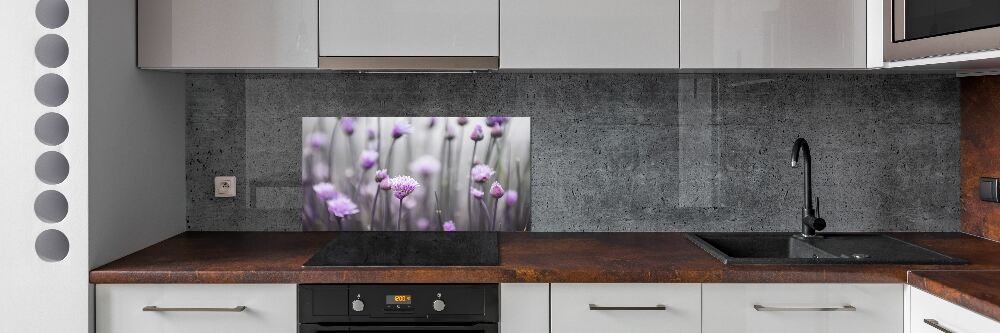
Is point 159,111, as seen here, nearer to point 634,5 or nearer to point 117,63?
point 117,63

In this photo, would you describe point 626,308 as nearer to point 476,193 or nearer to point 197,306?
point 476,193

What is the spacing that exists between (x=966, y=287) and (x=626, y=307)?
76 centimetres

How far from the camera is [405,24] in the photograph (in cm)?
220

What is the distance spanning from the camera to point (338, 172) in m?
2.57

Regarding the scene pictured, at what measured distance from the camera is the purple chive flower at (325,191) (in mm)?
2574

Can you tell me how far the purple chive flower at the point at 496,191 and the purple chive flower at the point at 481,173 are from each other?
0.11 ft

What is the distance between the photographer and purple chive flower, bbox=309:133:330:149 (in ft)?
8.41

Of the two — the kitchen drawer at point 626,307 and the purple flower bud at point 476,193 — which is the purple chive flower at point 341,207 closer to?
the purple flower bud at point 476,193

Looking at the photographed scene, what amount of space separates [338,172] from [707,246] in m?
1.23
